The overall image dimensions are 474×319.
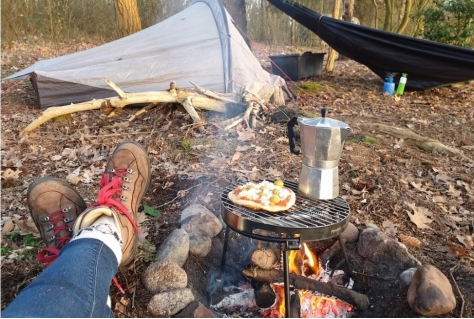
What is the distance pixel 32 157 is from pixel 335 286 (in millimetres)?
3051

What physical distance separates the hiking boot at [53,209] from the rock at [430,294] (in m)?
1.75

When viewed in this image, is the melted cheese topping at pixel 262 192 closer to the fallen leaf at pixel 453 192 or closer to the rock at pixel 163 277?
the rock at pixel 163 277

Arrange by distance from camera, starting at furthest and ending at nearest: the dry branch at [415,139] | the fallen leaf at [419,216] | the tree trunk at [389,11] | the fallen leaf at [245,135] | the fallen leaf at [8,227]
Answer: the tree trunk at [389,11], the fallen leaf at [245,135], the dry branch at [415,139], the fallen leaf at [419,216], the fallen leaf at [8,227]

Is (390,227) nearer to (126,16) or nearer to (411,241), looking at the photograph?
(411,241)

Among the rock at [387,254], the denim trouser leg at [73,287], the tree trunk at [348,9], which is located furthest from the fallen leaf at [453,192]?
the tree trunk at [348,9]

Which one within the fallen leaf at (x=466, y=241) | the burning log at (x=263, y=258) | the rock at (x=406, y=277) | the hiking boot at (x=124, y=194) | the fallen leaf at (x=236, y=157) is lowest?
the fallen leaf at (x=466, y=241)

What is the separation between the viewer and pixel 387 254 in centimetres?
212

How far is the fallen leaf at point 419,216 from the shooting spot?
8.34ft

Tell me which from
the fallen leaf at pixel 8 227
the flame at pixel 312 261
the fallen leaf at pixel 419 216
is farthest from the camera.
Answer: the fallen leaf at pixel 419 216

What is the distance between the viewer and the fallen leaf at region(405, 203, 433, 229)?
2541 millimetres

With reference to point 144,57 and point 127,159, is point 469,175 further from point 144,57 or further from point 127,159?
point 144,57

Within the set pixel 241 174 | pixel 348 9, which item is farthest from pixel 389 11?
pixel 241 174

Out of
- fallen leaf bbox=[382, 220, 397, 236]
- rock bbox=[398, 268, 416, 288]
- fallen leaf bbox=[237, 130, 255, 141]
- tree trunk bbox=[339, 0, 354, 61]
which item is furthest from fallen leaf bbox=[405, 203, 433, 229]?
tree trunk bbox=[339, 0, 354, 61]

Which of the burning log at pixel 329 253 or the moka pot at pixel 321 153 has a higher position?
the moka pot at pixel 321 153
